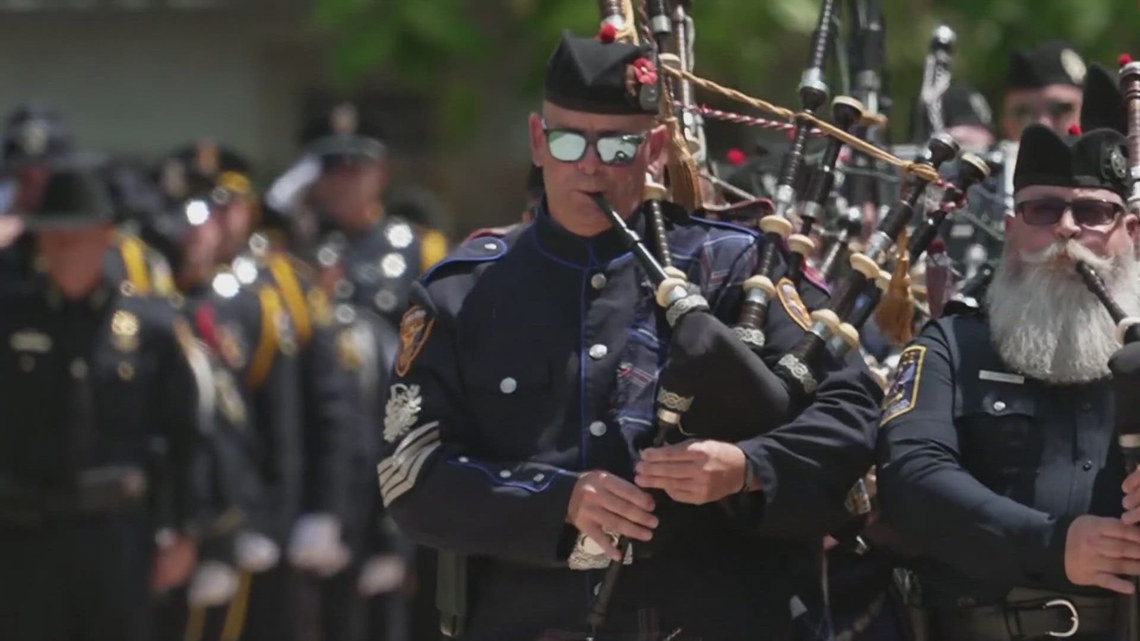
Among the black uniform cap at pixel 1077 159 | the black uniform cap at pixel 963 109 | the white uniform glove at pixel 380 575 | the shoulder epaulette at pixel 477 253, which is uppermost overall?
the black uniform cap at pixel 1077 159

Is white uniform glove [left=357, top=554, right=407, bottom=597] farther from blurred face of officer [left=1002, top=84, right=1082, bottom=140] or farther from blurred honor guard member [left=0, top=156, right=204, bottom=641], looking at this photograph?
blurred face of officer [left=1002, top=84, right=1082, bottom=140]

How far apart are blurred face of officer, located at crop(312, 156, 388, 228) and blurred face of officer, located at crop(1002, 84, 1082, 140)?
4414 mm

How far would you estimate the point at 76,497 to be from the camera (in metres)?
10.4

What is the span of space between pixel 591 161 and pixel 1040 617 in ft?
4.54

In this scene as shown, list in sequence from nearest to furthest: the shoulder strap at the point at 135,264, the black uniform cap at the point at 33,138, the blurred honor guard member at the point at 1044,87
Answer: the blurred honor guard member at the point at 1044,87 < the shoulder strap at the point at 135,264 < the black uniform cap at the point at 33,138

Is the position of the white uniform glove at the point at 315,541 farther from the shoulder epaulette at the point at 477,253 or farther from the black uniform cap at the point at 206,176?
the shoulder epaulette at the point at 477,253

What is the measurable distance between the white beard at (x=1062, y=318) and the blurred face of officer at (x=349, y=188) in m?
7.09

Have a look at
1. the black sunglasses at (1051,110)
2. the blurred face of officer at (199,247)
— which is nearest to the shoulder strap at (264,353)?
the blurred face of officer at (199,247)

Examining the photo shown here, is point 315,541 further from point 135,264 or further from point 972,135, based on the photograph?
point 972,135

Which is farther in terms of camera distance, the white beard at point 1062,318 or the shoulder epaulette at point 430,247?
the shoulder epaulette at point 430,247

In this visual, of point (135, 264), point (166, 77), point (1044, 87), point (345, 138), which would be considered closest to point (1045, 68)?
point (1044, 87)

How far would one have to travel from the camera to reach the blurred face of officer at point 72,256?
34.1 feet

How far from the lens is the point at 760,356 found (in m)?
5.77

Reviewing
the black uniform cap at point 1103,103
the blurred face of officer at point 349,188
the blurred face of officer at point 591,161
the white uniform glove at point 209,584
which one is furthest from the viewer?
the blurred face of officer at point 349,188
